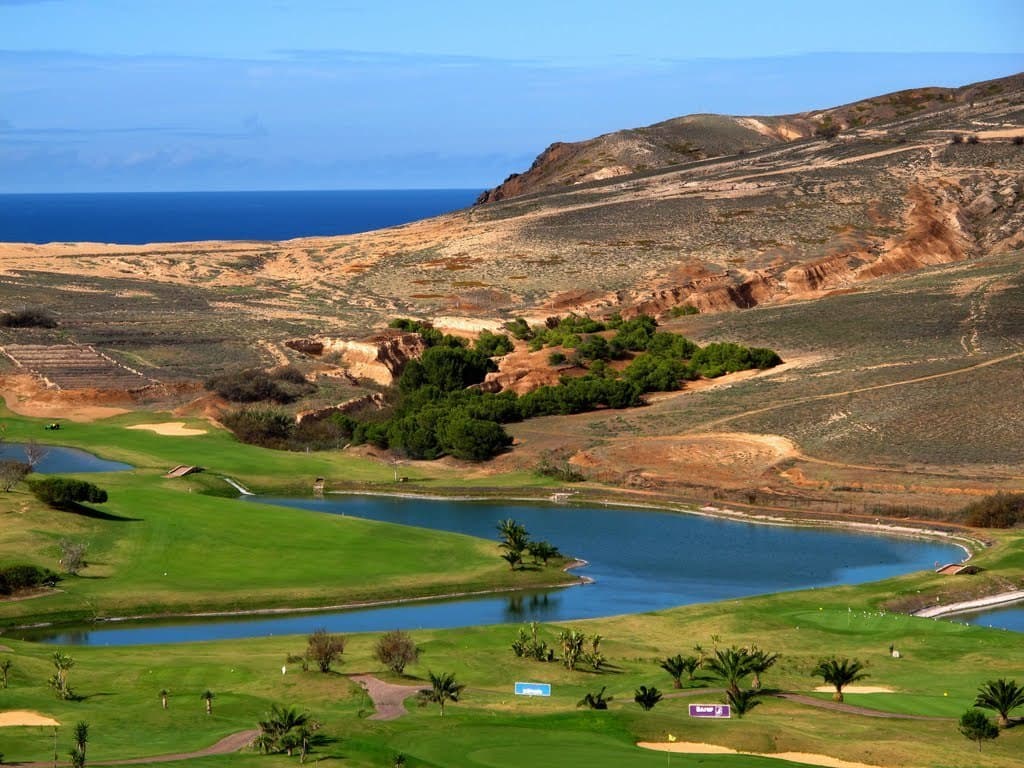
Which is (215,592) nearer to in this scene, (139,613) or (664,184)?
(139,613)

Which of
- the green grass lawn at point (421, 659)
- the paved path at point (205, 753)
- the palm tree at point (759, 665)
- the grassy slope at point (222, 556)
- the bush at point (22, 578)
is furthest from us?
the grassy slope at point (222, 556)

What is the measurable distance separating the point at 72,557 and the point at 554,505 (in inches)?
958

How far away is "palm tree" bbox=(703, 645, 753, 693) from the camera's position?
4253cm

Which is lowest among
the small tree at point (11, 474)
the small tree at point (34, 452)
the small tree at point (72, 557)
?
the small tree at point (72, 557)

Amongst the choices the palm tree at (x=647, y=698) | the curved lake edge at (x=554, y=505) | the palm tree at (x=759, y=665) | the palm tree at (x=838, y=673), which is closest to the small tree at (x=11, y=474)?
the curved lake edge at (x=554, y=505)

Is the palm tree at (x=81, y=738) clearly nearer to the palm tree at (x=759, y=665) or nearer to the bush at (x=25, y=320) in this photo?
the palm tree at (x=759, y=665)

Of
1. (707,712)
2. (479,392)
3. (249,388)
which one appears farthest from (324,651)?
(249,388)

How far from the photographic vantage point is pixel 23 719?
38.6 m

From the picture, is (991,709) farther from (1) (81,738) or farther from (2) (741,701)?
(1) (81,738)

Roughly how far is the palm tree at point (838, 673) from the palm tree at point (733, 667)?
1.74 meters

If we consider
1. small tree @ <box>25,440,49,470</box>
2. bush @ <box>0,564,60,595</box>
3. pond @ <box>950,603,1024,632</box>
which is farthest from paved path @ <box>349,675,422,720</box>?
small tree @ <box>25,440,49,470</box>

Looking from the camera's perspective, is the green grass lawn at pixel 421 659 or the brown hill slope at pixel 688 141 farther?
the brown hill slope at pixel 688 141

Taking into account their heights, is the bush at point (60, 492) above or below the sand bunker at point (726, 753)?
above

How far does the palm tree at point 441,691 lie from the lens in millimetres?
41125
